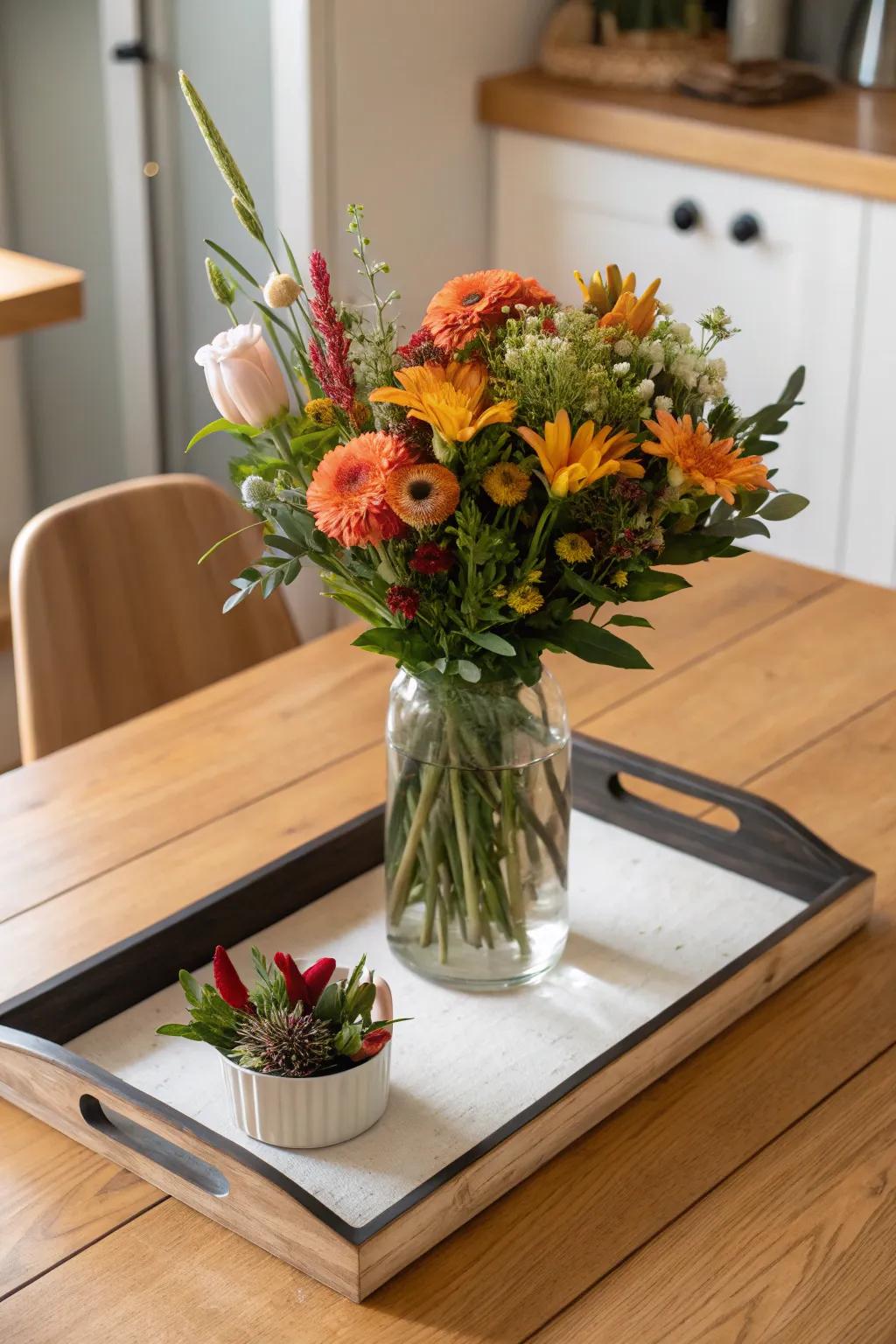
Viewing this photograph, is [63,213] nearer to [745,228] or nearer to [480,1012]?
[745,228]

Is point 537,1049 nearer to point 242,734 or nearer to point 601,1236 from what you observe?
point 601,1236

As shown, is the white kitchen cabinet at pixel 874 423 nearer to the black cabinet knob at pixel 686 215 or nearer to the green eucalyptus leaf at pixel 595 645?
the black cabinet knob at pixel 686 215

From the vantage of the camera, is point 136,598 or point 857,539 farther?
point 857,539

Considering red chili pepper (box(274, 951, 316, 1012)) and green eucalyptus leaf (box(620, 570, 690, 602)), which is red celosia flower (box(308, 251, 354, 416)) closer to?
green eucalyptus leaf (box(620, 570, 690, 602))

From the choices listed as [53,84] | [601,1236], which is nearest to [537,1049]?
[601,1236]

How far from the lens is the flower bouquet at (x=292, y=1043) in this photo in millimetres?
938

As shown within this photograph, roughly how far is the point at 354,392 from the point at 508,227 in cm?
211

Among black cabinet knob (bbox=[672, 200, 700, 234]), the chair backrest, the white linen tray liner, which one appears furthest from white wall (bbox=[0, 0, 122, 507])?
the white linen tray liner

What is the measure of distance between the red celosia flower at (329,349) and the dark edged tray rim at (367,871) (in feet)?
1.33

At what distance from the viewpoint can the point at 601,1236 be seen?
3.06 ft

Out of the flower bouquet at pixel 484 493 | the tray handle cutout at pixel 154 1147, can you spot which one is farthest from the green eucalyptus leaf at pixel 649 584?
the tray handle cutout at pixel 154 1147

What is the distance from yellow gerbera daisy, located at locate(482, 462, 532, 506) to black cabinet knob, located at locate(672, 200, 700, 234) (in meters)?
1.89

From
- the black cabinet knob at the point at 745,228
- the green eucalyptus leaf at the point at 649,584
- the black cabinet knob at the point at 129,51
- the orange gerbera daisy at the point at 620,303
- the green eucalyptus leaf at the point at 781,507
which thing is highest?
the black cabinet knob at the point at 129,51

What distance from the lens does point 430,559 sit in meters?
0.93
